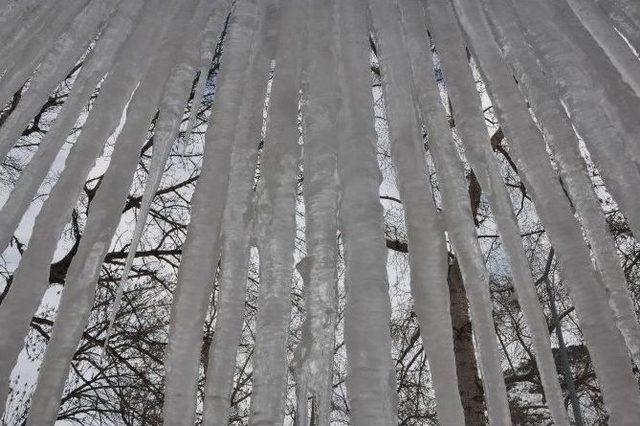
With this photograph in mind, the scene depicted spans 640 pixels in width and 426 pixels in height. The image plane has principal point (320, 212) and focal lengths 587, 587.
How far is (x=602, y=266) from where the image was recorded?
1080mm

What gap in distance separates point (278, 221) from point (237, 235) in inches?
3.1

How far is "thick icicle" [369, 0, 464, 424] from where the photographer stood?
0.91 m

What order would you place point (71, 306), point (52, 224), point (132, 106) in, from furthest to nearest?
1. point (132, 106)
2. point (52, 224)
3. point (71, 306)

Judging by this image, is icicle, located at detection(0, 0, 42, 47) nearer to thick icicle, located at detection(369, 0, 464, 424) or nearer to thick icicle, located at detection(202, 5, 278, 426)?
thick icicle, located at detection(202, 5, 278, 426)

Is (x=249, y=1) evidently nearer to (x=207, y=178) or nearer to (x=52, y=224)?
(x=207, y=178)

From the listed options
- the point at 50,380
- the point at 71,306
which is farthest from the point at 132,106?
the point at 50,380

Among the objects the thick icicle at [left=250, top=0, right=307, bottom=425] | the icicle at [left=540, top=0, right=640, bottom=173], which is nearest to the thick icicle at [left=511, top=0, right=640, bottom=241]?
the icicle at [left=540, top=0, right=640, bottom=173]

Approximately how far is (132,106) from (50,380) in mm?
595

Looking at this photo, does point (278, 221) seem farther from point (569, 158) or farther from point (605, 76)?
point (605, 76)

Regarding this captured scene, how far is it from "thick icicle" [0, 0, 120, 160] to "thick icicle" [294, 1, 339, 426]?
1.64 feet

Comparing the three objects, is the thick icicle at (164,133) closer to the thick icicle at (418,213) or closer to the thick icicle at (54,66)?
the thick icicle at (54,66)

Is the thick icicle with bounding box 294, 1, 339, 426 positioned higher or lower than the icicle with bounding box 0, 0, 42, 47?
lower

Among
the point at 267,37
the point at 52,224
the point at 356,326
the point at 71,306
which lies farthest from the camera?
the point at 267,37

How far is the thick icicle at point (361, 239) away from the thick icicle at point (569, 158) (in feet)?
1.03
